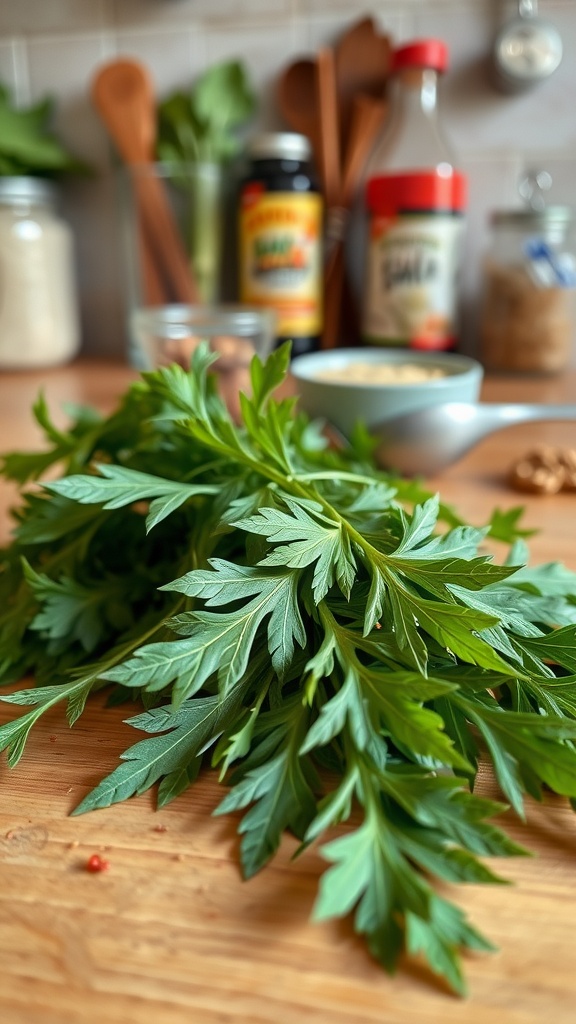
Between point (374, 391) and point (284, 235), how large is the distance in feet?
2.02

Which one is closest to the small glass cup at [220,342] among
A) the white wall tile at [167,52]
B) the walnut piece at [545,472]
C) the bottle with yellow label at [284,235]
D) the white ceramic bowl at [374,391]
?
the white ceramic bowl at [374,391]

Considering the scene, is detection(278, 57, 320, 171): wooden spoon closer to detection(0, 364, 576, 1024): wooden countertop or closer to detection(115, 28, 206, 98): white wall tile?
detection(115, 28, 206, 98): white wall tile

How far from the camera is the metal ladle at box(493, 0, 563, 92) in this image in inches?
50.0

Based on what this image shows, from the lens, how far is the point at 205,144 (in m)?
1.42

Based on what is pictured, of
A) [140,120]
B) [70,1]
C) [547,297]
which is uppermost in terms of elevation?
[70,1]

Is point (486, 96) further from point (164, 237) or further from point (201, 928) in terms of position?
point (201, 928)

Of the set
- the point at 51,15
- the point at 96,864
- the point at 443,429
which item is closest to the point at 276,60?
the point at 51,15

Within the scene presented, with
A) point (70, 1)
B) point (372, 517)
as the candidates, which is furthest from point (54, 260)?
point (372, 517)

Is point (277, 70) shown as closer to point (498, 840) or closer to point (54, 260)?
point (54, 260)

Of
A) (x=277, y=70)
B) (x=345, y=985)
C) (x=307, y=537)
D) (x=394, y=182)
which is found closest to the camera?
(x=345, y=985)

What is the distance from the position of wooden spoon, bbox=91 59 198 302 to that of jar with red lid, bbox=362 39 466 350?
368 millimetres

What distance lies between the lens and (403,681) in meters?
0.34

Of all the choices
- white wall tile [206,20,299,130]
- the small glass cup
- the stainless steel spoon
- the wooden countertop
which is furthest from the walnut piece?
white wall tile [206,20,299,130]

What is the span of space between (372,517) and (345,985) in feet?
0.86
